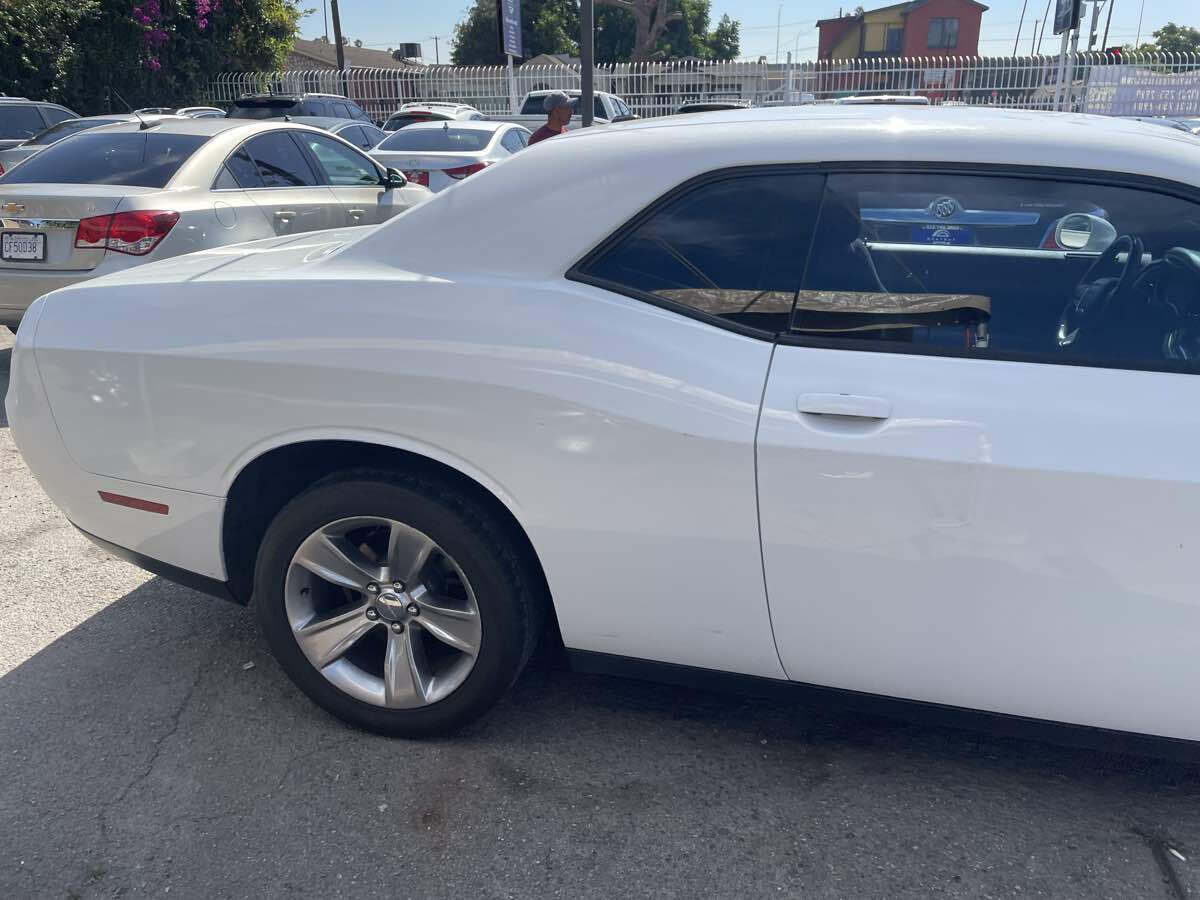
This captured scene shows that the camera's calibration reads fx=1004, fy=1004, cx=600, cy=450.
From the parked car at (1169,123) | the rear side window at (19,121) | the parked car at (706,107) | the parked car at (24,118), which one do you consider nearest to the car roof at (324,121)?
the parked car at (24,118)

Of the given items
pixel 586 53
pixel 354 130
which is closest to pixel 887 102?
pixel 586 53

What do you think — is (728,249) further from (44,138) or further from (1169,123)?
(1169,123)

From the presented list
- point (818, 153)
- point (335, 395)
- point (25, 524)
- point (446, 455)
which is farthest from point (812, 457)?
point (25, 524)

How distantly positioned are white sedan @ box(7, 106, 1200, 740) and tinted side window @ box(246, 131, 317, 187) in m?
4.16

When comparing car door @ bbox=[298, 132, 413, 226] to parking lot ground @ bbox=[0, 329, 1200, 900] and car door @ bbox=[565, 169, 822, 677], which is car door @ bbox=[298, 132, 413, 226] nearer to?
parking lot ground @ bbox=[0, 329, 1200, 900]

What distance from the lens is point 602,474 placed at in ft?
7.55

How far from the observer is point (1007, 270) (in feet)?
7.35

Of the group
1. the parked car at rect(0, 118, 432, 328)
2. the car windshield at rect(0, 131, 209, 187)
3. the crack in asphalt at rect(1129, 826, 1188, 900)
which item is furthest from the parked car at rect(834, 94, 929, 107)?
the car windshield at rect(0, 131, 209, 187)

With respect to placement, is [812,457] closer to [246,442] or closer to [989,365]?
[989,365]

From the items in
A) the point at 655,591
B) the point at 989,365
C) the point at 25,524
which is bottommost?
the point at 25,524

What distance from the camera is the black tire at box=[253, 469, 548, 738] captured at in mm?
2469

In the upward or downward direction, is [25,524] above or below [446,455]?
below

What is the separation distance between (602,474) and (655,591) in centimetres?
32

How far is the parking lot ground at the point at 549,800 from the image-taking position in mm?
2279
